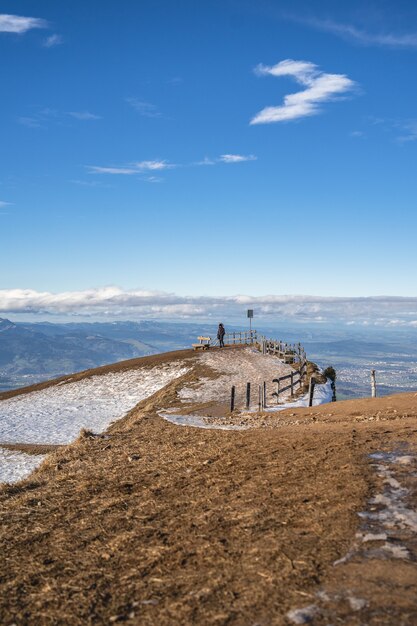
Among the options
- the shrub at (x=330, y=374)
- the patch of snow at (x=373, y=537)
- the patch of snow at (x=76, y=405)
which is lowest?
the patch of snow at (x=76, y=405)

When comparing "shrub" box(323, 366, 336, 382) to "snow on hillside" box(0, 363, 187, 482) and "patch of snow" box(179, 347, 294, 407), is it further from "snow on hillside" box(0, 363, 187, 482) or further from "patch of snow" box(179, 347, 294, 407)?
"snow on hillside" box(0, 363, 187, 482)

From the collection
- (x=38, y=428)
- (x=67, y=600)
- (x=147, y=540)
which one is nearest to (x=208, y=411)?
(x=38, y=428)

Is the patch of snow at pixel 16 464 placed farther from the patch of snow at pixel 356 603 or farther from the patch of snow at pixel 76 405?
the patch of snow at pixel 356 603

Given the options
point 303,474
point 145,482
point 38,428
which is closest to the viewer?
point 303,474

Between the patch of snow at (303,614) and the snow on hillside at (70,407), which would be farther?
the snow on hillside at (70,407)

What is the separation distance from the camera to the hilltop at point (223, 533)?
7.54 meters

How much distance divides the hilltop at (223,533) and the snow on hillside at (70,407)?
13.9 meters

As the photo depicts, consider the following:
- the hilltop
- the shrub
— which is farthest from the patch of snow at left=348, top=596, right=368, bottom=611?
the shrub

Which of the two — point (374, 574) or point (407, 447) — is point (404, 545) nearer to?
point (374, 574)

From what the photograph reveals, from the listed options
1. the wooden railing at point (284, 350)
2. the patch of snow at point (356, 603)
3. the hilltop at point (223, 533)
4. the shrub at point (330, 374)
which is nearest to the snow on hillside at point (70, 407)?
the wooden railing at point (284, 350)

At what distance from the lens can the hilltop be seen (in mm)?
7543

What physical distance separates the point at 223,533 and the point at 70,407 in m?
41.0

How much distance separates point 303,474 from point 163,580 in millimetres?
6268

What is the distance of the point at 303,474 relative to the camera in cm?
1374
